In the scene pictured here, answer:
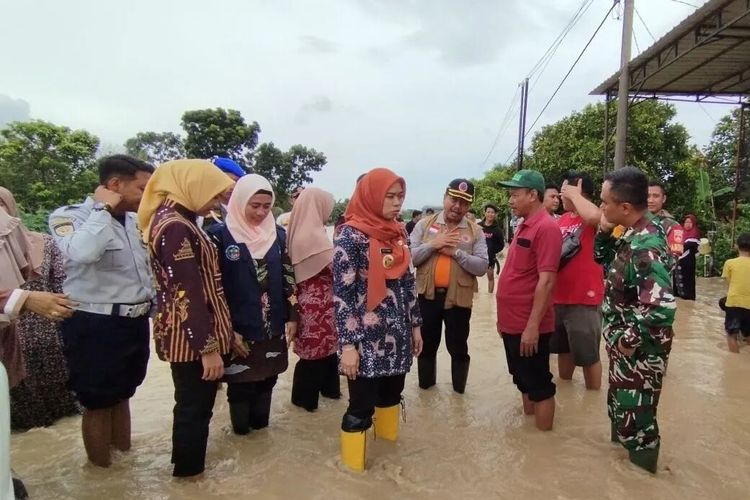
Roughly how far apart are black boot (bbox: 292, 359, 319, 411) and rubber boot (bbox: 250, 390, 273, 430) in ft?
1.14

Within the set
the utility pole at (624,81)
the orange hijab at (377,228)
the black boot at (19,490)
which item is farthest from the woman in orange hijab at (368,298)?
the utility pole at (624,81)

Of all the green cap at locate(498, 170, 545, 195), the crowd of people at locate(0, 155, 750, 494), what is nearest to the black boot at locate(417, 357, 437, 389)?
the crowd of people at locate(0, 155, 750, 494)

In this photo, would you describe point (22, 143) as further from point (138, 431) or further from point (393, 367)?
point (393, 367)

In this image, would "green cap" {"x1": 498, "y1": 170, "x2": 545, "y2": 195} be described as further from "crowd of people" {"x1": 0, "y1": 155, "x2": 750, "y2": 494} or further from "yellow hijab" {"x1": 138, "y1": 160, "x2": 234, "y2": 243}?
"yellow hijab" {"x1": 138, "y1": 160, "x2": 234, "y2": 243}

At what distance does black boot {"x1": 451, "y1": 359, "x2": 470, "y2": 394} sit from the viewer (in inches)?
164

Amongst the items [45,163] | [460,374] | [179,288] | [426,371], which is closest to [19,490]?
[179,288]

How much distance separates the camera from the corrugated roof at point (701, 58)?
28.1ft

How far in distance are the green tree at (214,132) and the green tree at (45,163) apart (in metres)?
4.79

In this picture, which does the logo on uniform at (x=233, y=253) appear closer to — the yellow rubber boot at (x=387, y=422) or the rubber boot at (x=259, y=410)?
the rubber boot at (x=259, y=410)

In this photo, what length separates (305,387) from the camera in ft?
12.5

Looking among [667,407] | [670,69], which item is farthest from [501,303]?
[670,69]

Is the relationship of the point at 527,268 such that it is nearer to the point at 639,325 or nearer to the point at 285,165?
the point at 639,325

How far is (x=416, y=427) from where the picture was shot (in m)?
3.54

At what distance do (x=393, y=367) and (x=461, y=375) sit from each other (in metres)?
1.48
